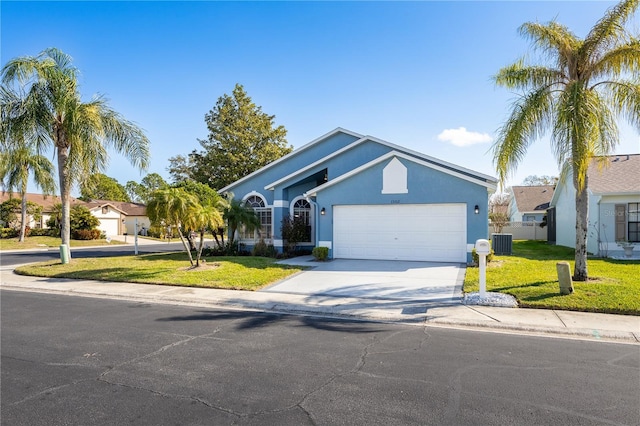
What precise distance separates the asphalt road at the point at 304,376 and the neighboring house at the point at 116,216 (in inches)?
1360

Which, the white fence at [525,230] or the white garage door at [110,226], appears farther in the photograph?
the white garage door at [110,226]

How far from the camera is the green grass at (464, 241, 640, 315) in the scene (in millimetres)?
7512

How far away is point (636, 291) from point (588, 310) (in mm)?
2121

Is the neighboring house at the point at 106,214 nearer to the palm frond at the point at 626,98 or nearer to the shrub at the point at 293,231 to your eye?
the shrub at the point at 293,231

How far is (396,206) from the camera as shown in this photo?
15016 millimetres

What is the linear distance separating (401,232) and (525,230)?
20.7 metres

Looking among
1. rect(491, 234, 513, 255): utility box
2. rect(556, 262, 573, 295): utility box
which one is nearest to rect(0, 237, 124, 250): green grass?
rect(491, 234, 513, 255): utility box

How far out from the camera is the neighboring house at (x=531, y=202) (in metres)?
31.6

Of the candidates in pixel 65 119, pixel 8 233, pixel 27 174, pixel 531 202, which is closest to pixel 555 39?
pixel 65 119

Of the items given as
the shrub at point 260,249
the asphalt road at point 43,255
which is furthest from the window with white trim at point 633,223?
the asphalt road at point 43,255

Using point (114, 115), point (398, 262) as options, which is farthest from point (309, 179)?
point (114, 115)

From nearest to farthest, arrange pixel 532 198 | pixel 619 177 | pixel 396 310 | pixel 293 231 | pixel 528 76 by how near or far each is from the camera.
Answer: pixel 396 310, pixel 528 76, pixel 619 177, pixel 293 231, pixel 532 198

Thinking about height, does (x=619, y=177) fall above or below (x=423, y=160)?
below

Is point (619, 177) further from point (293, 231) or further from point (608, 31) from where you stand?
point (293, 231)
